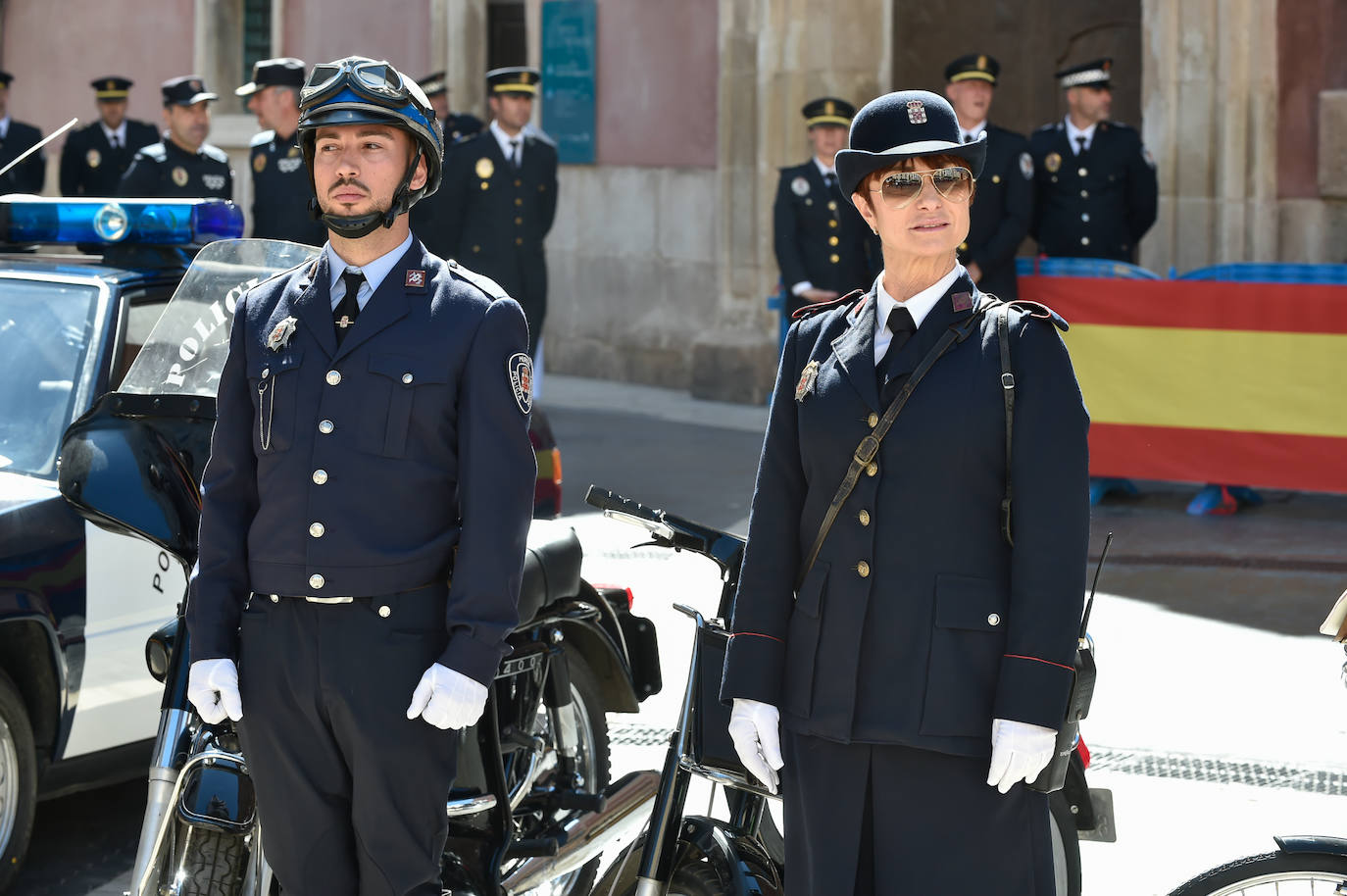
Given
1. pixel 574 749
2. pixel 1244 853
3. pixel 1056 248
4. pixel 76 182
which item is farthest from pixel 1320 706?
pixel 76 182

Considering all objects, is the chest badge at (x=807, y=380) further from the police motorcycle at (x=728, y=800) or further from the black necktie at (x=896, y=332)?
the police motorcycle at (x=728, y=800)

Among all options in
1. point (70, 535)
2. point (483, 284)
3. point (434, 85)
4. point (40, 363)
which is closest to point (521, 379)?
point (483, 284)

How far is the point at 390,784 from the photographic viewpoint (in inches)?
135

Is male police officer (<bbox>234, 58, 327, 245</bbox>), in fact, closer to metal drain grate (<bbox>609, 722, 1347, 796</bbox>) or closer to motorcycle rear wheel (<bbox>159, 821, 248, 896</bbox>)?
metal drain grate (<bbox>609, 722, 1347, 796</bbox>)

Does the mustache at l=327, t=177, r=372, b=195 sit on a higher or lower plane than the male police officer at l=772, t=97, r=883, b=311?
lower

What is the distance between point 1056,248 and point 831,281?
128cm

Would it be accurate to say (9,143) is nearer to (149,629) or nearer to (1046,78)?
(1046,78)

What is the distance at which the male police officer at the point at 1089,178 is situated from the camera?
10516mm

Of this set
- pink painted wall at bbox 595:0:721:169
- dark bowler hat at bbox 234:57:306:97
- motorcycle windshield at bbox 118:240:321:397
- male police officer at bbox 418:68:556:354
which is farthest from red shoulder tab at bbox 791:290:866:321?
pink painted wall at bbox 595:0:721:169

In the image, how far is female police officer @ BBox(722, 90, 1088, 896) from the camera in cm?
303

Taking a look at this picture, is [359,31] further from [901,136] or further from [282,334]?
[901,136]

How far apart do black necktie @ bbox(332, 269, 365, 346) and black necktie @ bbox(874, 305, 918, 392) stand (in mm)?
983

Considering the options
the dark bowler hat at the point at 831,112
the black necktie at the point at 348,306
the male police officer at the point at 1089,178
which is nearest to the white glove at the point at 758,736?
the black necktie at the point at 348,306

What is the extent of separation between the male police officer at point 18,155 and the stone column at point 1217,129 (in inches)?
283
